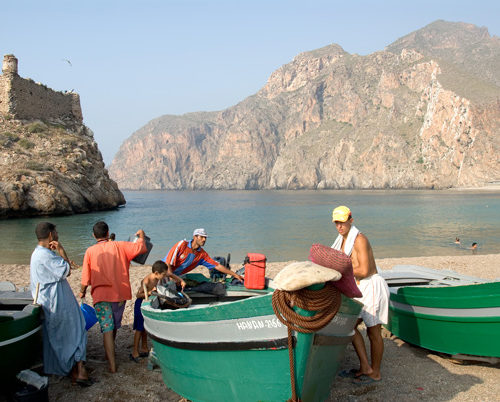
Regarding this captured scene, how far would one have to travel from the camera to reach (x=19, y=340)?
489 centimetres

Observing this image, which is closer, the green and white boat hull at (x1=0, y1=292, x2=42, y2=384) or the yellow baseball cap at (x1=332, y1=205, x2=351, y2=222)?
the green and white boat hull at (x1=0, y1=292, x2=42, y2=384)

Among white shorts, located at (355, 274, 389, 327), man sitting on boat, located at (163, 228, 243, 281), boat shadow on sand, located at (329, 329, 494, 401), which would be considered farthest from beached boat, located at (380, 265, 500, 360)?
man sitting on boat, located at (163, 228, 243, 281)

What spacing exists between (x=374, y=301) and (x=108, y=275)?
10.4ft

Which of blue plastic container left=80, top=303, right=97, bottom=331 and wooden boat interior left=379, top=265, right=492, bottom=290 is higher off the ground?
wooden boat interior left=379, top=265, right=492, bottom=290

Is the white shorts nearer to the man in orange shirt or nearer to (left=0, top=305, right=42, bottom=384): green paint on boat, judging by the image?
the man in orange shirt

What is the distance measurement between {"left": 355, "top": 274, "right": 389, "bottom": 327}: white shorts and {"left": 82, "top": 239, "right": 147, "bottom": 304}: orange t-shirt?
279 centimetres

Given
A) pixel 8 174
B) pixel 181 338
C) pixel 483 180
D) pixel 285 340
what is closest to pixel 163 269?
pixel 181 338

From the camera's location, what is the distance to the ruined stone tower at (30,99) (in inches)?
1790

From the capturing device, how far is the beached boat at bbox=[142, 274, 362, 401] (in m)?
4.16

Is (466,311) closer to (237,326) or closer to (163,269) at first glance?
(237,326)

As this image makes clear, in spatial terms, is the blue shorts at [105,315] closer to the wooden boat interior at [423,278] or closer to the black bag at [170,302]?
the black bag at [170,302]

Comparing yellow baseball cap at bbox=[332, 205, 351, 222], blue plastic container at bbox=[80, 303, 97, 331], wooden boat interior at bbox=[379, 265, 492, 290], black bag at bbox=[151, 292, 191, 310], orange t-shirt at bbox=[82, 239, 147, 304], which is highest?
yellow baseball cap at bbox=[332, 205, 351, 222]

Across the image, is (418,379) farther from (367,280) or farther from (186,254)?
(186,254)

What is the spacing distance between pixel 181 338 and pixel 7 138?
145ft
